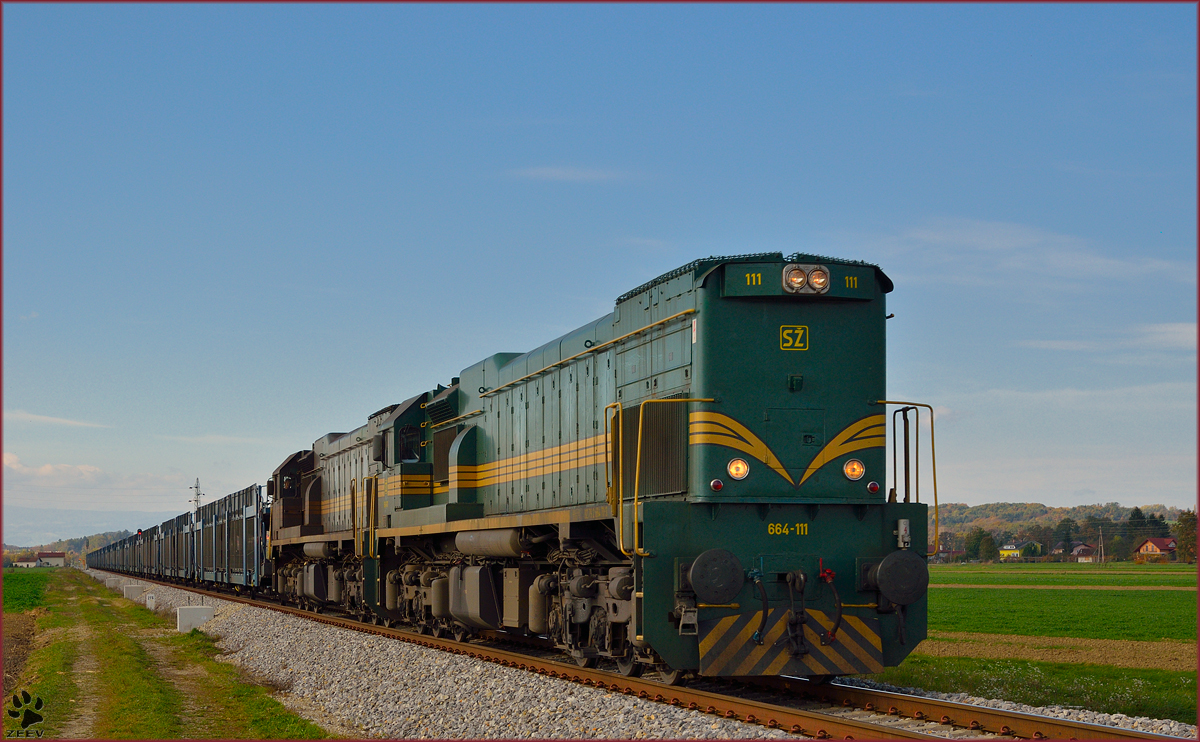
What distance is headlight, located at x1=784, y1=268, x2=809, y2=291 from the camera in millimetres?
10406

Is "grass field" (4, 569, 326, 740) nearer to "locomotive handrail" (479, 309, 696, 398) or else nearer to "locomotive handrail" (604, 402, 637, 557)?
"locomotive handrail" (604, 402, 637, 557)

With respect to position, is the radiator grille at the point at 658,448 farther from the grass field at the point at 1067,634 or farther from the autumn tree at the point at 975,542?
the autumn tree at the point at 975,542

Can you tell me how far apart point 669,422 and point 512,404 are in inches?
199

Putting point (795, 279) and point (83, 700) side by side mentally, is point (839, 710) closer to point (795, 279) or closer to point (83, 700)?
point (795, 279)

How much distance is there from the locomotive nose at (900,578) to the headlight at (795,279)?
103 inches

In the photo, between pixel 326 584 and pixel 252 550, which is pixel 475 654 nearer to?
pixel 326 584

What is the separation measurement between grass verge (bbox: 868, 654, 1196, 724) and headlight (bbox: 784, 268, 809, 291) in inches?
170

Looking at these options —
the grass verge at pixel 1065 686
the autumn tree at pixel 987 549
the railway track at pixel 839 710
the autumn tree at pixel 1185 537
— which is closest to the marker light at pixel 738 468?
the railway track at pixel 839 710

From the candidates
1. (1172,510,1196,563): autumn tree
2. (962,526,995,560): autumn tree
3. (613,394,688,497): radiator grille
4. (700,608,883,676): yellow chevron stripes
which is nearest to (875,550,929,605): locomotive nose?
(700,608,883,676): yellow chevron stripes

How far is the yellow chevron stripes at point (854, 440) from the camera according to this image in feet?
34.2

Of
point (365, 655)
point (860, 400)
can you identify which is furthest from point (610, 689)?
point (365, 655)

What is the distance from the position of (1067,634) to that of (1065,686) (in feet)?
50.2

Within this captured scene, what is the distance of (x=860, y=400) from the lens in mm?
10625

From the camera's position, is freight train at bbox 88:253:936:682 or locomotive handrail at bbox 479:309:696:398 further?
locomotive handrail at bbox 479:309:696:398
